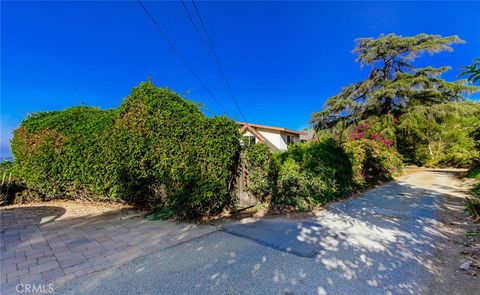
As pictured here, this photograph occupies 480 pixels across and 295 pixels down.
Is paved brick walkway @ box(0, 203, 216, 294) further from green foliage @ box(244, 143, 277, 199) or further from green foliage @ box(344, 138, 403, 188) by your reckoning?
green foliage @ box(344, 138, 403, 188)

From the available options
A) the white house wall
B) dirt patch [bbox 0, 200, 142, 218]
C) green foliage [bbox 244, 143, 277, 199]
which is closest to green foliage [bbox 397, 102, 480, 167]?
the white house wall

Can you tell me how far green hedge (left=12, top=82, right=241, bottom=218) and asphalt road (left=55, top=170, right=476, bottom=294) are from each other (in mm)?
1142

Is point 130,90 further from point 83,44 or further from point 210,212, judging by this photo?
point 83,44

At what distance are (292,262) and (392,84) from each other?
62.6 feet

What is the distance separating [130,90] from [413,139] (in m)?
21.9

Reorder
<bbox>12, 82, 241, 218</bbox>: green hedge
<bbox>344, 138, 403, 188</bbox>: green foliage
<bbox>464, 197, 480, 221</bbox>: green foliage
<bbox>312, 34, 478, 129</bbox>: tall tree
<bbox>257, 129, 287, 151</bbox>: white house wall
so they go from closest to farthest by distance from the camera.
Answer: <bbox>12, 82, 241, 218</bbox>: green hedge, <bbox>464, 197, 480, 221</bbox>: green foliage, <bbox>344, 138, 403, 188</bbox>: green foliage, <bbox>312, 34, 478, 129</bbox>: tall tree, <bbox>257, 129, 287, 151</bbox>: white house wall

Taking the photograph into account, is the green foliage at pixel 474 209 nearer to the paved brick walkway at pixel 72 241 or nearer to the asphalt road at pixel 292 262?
the asphalt road at pixel 292 262

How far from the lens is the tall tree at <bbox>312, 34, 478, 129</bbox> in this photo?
1631 cm

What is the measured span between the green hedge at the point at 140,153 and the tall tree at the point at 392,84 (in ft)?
57.0

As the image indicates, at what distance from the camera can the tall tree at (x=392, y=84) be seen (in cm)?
1631

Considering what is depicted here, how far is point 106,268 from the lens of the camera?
271 centimetres

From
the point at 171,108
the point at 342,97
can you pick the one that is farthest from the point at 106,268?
the point at 342,97

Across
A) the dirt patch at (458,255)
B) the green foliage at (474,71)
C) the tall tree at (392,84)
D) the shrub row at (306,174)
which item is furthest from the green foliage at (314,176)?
the tall tree at (392,84)

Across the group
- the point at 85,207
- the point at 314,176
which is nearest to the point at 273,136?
the point at 314,176
